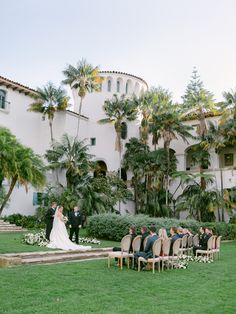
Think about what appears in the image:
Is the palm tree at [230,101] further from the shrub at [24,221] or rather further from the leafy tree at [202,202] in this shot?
the shrub at [24,221]

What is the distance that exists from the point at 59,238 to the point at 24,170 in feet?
22.0

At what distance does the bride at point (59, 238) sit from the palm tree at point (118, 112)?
57.7 ft

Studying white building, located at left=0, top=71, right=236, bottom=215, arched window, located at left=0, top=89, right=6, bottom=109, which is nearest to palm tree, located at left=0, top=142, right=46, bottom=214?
white building, located at left=0, top=71, right=236, bottom=215

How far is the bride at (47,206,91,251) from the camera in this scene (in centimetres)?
1593

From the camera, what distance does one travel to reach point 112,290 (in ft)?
26.9

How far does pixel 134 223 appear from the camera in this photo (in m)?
20.2

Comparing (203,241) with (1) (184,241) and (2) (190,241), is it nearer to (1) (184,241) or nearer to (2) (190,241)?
(1) (184,241)

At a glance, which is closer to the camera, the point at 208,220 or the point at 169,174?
the point at 208,220

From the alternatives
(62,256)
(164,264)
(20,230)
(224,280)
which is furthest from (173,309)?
(20,230)

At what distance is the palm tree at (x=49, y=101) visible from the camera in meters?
32.7

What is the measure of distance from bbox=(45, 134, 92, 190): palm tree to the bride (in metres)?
13.2

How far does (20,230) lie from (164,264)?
50.9 ft

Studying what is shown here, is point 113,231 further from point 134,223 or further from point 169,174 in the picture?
point 169,174

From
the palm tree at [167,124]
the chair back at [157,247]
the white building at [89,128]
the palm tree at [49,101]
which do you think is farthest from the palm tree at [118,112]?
the chair back at [157,247]
